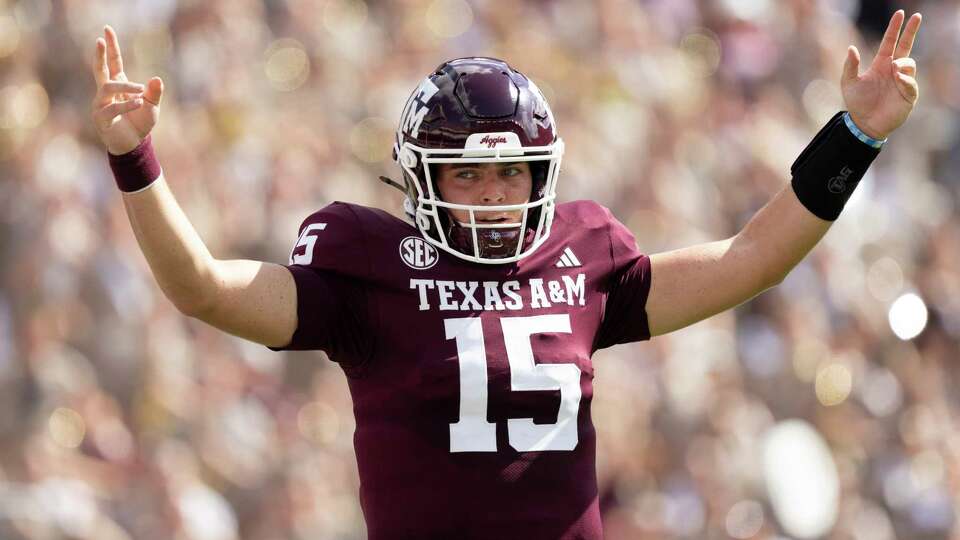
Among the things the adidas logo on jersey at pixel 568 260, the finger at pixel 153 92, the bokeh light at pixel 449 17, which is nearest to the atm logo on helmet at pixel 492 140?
the adidas logo on jersey at pixel 568 260

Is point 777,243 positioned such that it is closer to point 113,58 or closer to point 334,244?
point 334,244

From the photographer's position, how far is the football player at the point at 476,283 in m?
3.21

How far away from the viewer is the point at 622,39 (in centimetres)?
850

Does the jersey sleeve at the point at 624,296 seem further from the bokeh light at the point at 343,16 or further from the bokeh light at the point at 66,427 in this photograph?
the bokeh light at the point at 343,16

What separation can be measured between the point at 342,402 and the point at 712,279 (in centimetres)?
313

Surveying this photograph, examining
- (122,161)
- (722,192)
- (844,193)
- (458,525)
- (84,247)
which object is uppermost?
(122,161)

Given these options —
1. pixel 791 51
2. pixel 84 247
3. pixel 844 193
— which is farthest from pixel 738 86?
pixel 844 193

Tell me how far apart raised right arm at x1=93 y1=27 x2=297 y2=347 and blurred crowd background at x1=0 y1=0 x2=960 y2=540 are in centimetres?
272

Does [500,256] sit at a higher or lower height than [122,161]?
lower

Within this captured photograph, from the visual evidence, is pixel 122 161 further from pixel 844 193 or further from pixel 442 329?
pixel 844 193

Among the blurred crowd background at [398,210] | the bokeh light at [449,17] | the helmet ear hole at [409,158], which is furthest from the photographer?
the bokeh light at [449,17]

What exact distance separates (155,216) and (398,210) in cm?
401

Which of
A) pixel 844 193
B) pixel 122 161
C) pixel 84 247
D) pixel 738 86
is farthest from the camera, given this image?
pixel 738 86

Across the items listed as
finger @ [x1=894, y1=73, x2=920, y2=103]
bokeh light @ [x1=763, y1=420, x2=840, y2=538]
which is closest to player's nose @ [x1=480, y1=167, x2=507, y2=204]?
finger @ [x1=894, y1=73, x2=920, y2=103]
